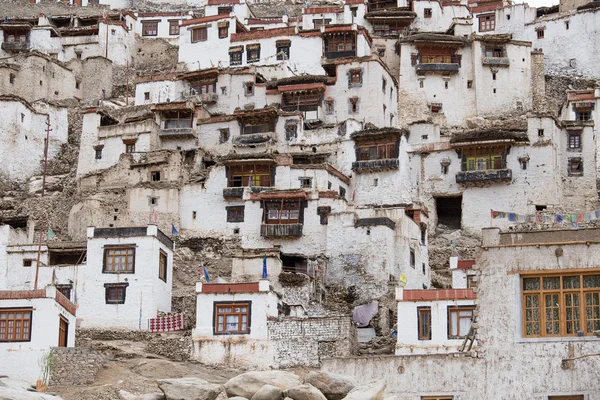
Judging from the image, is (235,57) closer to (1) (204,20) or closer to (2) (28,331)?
(1) (204,20)

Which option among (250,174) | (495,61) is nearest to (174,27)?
(495,61)

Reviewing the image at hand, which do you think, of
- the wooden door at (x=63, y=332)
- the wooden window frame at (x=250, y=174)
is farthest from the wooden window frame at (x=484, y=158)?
the wooden door at (x=63, y=332)

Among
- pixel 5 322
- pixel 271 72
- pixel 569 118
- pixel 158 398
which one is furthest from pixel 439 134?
pixel 158 398

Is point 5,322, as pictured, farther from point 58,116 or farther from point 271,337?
point 58,116

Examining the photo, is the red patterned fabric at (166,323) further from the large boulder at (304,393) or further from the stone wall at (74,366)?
the large boulder at (304,393)

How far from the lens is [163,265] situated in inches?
1976

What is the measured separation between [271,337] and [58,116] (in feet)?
109

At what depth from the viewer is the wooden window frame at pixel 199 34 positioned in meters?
82.4

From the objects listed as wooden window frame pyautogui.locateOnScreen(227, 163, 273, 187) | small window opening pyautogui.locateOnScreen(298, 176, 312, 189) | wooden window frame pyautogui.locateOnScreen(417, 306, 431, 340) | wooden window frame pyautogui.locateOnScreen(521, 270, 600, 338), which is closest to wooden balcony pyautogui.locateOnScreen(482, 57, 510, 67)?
small window opening pyautogui.locateOnScreen(298, 176, 312, 189)

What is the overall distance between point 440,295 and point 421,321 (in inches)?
48.1

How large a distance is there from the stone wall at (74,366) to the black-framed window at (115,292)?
7.98 metres

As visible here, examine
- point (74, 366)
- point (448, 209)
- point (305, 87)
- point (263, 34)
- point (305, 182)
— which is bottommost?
point (74, 366)

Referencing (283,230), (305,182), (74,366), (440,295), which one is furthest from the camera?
(305,182)

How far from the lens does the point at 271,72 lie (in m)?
75.9
